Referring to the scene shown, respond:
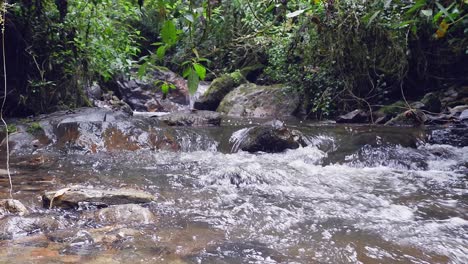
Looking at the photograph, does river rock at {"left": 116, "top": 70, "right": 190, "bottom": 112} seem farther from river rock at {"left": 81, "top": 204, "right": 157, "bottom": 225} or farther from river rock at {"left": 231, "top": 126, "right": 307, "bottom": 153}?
river rock at {"left": 81, "top": 204, "right": 157, "bottom": 225}

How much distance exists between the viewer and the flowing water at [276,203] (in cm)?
272

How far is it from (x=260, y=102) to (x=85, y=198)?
7.46 meters

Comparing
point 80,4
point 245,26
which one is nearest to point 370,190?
point 80,4

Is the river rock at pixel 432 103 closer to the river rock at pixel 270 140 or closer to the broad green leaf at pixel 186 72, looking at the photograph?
the river rock at pixel 270 140

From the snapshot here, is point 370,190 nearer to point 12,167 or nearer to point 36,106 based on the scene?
point 12,167

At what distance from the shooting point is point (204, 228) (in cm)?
320

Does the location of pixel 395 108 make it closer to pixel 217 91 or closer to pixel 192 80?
pixel 217 91

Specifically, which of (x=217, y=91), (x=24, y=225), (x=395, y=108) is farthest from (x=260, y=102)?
(x=24, y=225)

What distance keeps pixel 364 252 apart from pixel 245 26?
850cm

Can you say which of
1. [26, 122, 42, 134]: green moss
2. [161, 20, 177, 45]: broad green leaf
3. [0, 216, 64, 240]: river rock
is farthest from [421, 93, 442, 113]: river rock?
[161, 20, 177, 45]: broad green leaf

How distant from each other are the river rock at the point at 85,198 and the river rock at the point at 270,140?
3.19 metres

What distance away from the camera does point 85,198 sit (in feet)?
11.7

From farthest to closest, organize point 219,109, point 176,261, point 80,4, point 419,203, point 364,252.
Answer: point 219,109
point 80,4
point 419,203
point 364,252
point 176,261

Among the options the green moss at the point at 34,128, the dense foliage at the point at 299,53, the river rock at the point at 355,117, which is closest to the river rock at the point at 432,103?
the dense foliage at the point at 299,53
